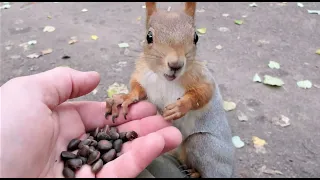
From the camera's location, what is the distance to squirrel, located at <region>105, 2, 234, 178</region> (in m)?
1.27

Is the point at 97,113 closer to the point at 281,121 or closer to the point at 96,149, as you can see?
the point at 96,149

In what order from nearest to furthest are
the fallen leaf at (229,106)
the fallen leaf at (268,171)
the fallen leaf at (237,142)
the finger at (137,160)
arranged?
the finger at (137,160) → the fallen leaf at (268,171) → the fallen leaf at (237,142) → the fallen leaf at (229,106)

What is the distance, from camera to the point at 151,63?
1.34m

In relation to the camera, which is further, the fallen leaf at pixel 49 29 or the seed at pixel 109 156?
the fallen leaf at pixel 49 29

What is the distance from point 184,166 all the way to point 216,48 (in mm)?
1465

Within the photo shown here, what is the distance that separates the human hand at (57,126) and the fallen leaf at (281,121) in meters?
0.92

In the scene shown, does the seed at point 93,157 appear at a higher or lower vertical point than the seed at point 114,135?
higher

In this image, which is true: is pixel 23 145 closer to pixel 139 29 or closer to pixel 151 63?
pixel 151 63

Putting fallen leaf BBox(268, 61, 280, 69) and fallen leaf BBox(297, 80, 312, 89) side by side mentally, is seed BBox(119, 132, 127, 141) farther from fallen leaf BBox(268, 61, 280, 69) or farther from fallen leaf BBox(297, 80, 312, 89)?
fallen leaf BBox(268, 61, 280, 69)

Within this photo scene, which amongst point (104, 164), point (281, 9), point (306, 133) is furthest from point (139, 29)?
point (104, 164)

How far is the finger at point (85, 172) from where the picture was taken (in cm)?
120

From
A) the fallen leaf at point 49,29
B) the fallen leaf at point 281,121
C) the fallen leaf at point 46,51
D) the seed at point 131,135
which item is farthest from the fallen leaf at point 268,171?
the fallen leaf at point 49,29

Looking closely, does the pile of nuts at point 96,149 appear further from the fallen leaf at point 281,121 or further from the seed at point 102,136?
the fallen leaf at point 281,121

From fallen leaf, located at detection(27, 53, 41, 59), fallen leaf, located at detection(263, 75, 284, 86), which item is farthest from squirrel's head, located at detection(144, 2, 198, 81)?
fallen leaf, located at detection(27, 53, 41, 59)
